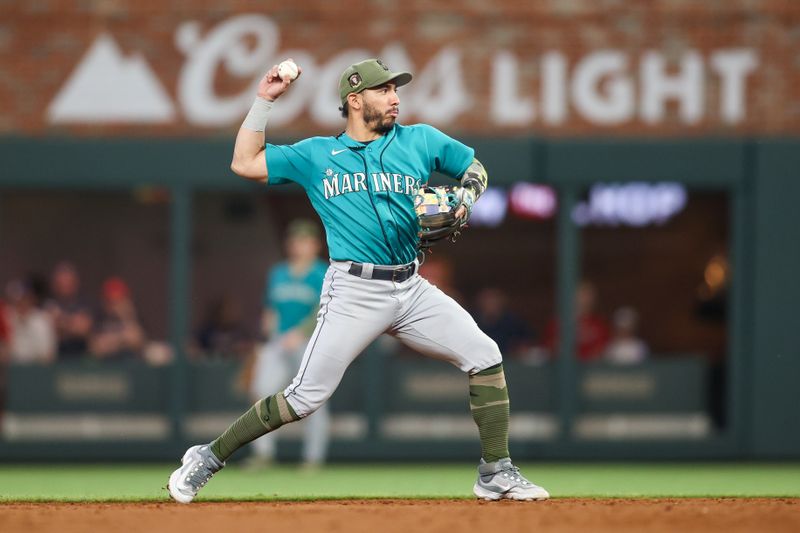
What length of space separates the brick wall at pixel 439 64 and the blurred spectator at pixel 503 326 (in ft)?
5.22

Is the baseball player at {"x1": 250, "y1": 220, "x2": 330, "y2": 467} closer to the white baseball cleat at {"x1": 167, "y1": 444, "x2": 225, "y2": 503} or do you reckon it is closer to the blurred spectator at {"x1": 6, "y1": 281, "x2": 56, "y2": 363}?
the blurred spectator at {"x1": 6, "y1": 281, "x2": 56, "y2": 363}

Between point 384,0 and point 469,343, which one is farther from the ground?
point 384,0

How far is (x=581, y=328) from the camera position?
11922 millimetres

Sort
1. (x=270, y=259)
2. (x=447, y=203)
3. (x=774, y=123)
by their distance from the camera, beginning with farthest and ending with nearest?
(x=270, y=259) → (x=774, y=123) → (x=447, y=203)

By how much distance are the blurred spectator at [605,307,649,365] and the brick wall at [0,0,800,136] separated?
173 cm

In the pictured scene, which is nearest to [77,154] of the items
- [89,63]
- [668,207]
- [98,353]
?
[89,63]

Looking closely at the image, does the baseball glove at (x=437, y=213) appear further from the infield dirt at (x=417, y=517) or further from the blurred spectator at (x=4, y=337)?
the blurred spectator at (x=4, y=337)

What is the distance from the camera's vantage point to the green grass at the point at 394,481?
344 inches

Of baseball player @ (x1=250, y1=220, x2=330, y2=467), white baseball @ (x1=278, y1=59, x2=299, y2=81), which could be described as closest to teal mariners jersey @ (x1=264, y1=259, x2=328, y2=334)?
baseball player @ (x1=250, y1=220, x2=330, y2=467)

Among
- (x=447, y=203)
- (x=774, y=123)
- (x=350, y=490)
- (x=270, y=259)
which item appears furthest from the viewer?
(x=270, y=259)

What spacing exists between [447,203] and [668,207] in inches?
229

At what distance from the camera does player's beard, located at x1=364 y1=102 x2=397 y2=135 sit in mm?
6832

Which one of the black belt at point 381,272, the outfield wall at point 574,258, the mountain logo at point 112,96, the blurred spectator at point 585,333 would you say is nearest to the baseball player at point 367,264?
the black belt at point 381,272

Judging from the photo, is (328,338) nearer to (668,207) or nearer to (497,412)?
(497,412)
